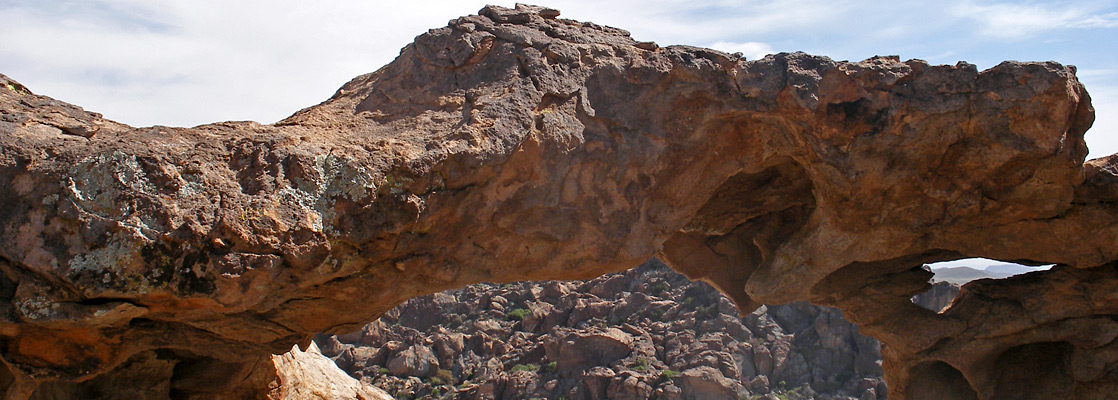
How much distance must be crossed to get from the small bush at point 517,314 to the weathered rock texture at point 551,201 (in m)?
9.73

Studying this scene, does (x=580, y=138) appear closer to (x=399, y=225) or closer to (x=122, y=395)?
(x=399, y=225)

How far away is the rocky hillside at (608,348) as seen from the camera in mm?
14906

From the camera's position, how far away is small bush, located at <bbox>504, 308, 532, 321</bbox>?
1719 centimetres

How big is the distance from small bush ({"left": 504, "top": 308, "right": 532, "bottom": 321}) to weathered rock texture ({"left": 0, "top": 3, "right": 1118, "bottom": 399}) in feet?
31.9

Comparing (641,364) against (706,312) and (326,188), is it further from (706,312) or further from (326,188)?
(326,188)

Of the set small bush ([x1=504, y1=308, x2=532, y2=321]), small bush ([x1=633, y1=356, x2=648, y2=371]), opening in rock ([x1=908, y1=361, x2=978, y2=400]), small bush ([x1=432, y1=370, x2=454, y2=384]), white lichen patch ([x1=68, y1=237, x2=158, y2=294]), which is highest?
white lichen patch ([x1=68, y1=237, x2=158, y2=294])

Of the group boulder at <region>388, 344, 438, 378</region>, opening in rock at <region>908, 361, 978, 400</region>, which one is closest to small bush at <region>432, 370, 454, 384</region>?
boulder at <region>388, 344, 438, 378</region>

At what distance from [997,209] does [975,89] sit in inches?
44.1

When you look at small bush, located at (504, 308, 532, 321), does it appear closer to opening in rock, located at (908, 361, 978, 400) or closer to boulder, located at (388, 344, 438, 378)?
boulder, located at (388, 344, 438, 378)

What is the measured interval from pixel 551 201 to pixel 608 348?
1047cm

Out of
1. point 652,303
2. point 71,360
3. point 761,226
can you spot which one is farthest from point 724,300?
point 71,360

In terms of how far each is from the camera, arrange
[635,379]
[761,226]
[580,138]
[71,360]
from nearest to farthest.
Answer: [71,360] → [580,138] → [761,226] → [635,379]

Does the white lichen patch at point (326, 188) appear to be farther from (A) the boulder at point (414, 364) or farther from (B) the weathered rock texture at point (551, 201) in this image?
(A) the boulder at point (414, 364)

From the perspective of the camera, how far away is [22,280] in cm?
428
